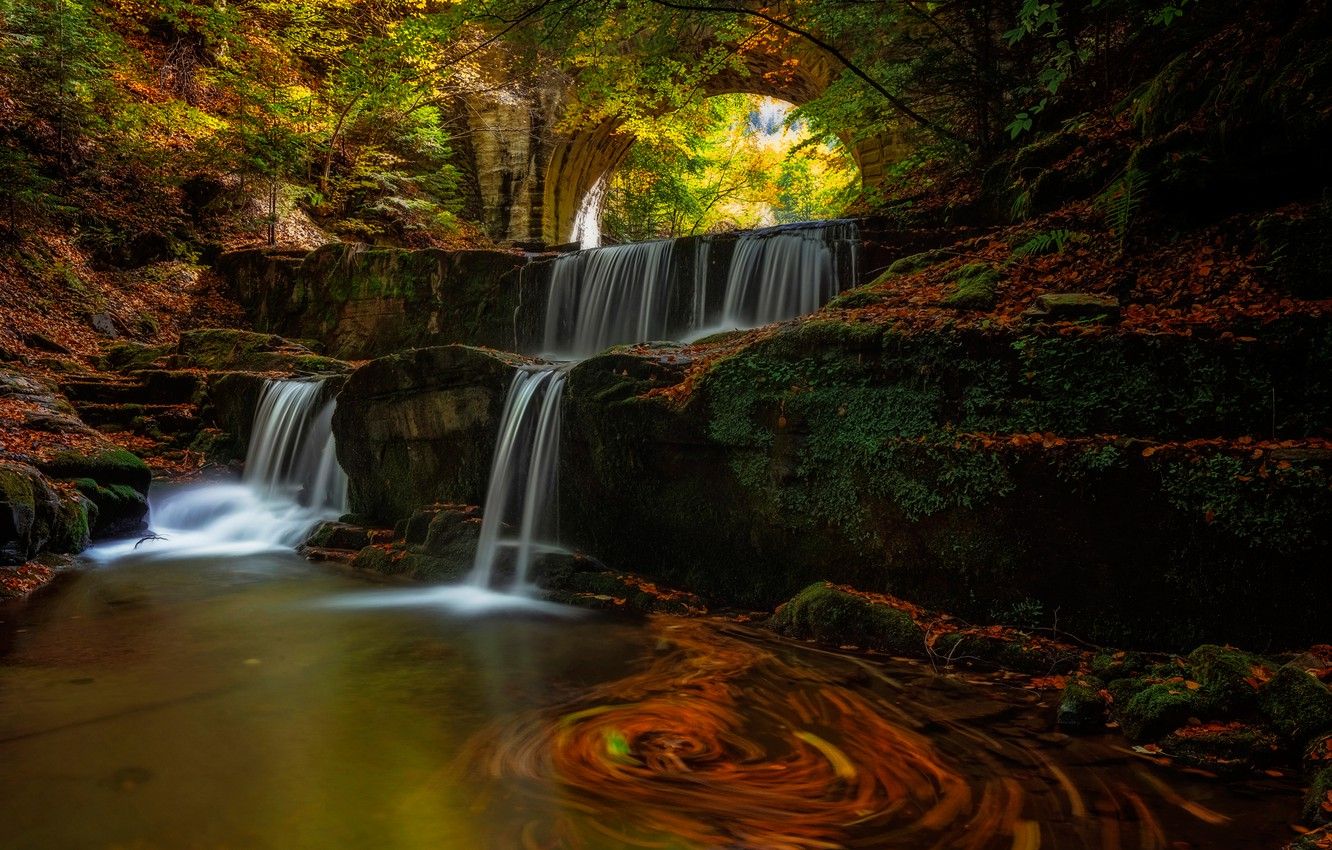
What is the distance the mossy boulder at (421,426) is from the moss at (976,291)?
467 centimetres

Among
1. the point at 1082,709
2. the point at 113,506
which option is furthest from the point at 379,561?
the point at 1082,709

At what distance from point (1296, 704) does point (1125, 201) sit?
4.20 m

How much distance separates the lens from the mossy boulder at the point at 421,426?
307 inches

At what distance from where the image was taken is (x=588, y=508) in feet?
22.0

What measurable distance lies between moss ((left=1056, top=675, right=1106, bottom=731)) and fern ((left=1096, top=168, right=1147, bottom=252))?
3931 mm

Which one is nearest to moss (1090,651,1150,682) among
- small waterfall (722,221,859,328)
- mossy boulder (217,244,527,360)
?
small waterfall (722,221,859,328)

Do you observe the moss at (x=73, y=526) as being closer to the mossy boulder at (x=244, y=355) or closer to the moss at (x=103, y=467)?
the moss at (x=103, y=467)

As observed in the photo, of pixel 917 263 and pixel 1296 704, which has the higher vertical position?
pixel 917 263

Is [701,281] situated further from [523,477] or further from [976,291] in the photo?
[976,291]

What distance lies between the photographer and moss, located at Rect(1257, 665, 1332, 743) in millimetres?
2861

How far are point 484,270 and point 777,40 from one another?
7.99m

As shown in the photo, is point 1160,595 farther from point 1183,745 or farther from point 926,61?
point 926,61

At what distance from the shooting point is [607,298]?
12625 mm

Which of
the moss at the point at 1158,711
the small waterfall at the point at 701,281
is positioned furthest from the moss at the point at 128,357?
the moss at the point at 1158,711
